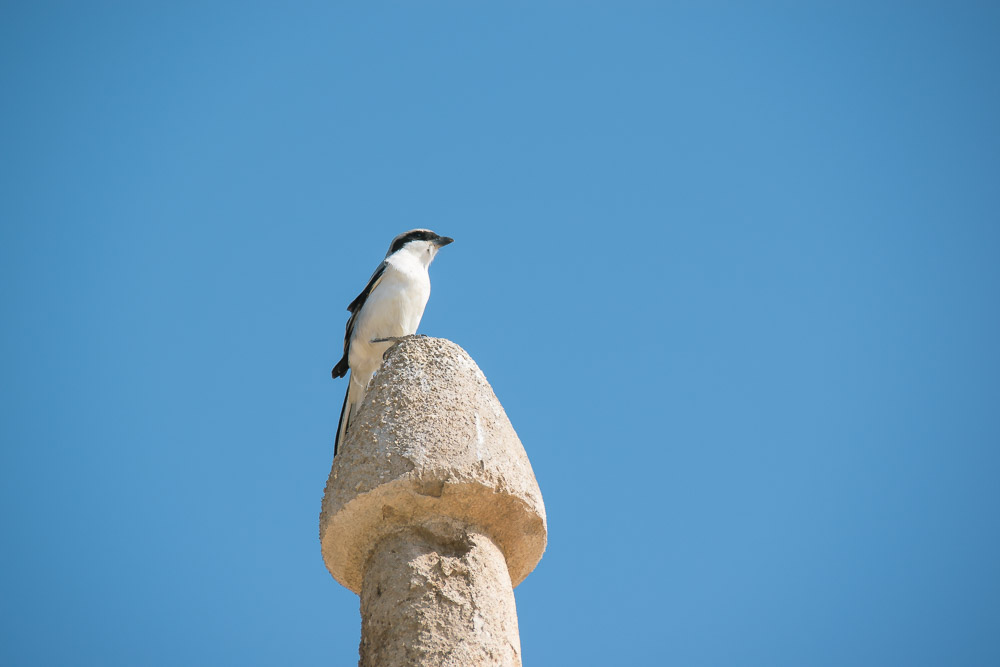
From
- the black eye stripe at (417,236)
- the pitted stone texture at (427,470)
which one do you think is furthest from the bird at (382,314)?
the pitted stone texture at (427,470)

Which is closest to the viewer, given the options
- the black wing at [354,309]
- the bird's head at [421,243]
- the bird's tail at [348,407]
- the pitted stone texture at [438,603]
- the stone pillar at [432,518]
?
the pitted stone texture at [438,603]

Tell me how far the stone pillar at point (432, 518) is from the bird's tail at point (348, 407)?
1.22 m

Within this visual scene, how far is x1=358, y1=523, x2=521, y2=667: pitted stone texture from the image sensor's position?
14.6 feet

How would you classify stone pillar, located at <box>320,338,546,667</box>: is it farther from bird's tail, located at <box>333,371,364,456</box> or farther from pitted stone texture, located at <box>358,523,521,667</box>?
bird's tail, located at <box>333,371,364,456</box>

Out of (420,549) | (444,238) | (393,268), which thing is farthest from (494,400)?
(444,238)

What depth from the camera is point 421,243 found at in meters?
8.40

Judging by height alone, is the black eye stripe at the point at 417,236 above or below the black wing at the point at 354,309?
above

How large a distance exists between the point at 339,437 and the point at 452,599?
87.4 inches

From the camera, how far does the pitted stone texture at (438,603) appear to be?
4.44 meters

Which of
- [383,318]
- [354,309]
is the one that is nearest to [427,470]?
[383,318]

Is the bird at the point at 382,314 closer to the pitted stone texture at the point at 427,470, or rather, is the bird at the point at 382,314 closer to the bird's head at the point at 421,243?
the bird's head at the point at 421,243

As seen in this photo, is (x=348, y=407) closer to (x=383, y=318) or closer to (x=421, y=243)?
(x=383, y=318)

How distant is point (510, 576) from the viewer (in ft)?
18.3

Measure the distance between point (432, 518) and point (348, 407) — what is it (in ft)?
7.25
